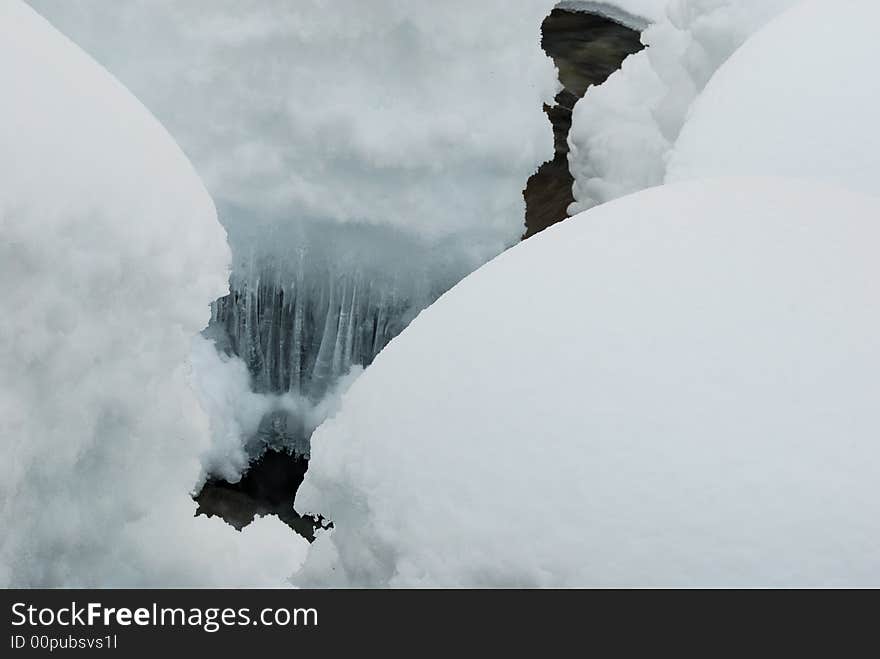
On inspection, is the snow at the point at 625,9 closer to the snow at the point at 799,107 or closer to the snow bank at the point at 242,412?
the snow at the point at 799,107

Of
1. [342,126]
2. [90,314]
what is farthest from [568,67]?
[90,314]

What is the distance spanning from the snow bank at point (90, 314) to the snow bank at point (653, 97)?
308 inches

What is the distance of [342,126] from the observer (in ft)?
36.5

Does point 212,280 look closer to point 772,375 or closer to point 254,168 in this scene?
point 772,375

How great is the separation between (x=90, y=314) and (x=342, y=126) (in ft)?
19.6

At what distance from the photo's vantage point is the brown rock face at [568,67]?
17906 millimetres

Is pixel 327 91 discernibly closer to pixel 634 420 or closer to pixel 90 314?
pixel 90 314

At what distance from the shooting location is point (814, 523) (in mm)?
4438

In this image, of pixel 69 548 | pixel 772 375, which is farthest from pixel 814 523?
pixel 69 548

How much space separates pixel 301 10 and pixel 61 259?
20.4 ft

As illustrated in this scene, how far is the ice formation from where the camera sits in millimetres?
10992

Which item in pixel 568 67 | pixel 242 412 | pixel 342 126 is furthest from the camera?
pixel 568 67

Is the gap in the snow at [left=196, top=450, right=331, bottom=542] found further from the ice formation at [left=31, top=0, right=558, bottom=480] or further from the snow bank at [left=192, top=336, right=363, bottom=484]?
the ice formation at [left=31, top=0, right=558, bottom=480]

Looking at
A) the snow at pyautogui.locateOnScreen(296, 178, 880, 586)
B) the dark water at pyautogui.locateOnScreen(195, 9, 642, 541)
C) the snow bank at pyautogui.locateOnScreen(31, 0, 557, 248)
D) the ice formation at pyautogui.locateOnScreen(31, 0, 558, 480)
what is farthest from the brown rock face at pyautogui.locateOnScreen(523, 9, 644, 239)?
the snow at pyautogui.locateOnScreen(296, 178, 880, 586)
